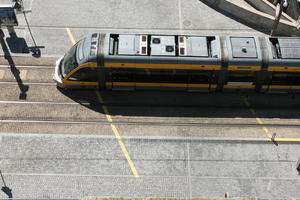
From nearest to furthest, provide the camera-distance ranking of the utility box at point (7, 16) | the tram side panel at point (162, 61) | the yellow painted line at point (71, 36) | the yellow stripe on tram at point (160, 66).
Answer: the tram side panel at point (162, 61) < the yellow stripe on tram at point (160, 66) < the utility box at point (7, 16) < the yellow painted line at point (71, 36)

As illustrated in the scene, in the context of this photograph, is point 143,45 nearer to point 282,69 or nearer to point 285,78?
point 282,69

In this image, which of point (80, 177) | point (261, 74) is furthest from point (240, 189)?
point (80, 177)

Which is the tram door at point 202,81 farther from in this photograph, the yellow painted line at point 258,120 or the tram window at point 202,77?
the yellow painted line at point 258,120

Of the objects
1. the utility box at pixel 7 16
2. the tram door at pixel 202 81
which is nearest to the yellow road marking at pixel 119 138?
the tram door at pixel 202 81

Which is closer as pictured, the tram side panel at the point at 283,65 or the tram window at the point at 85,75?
the tram side panel at the point at 283,65

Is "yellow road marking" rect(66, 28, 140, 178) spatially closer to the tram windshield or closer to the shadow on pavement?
the tram windshield

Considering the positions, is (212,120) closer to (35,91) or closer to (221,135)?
(221,135)

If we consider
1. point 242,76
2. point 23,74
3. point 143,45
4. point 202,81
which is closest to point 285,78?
point 242,76

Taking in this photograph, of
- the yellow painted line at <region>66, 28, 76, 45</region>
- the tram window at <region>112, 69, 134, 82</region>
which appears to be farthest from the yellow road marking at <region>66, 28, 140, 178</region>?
the yellow painted line at <region>66, 28, 76, 45</region>
